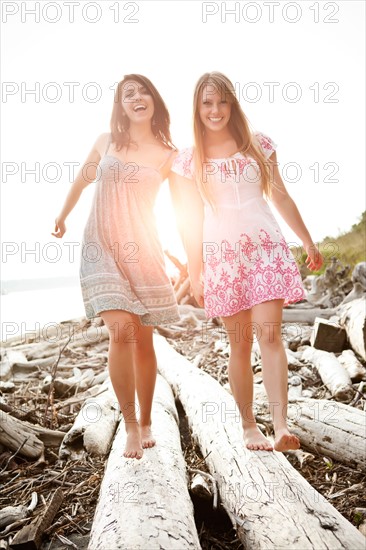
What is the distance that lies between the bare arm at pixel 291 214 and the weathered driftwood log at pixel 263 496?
4.19ft

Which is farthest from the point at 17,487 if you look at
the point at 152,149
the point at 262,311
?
the point at 152,149

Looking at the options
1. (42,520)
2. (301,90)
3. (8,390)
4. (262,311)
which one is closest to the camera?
(42,520)

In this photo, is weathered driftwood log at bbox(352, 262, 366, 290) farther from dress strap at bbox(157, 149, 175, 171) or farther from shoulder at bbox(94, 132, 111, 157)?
shoulder at bbox(94, 132, 111, 157)

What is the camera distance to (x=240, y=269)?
122 inches

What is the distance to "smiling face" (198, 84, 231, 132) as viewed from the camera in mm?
3199

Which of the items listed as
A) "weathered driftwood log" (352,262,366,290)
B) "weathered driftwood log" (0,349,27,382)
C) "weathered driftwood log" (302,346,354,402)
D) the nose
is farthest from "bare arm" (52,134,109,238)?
"weathered driftwood log" (352,262,366,290)

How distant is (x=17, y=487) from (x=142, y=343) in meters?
1.20

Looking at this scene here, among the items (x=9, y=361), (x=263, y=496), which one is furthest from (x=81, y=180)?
(x=9, y=361)

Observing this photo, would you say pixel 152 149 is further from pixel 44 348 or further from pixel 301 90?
pixel 44 348

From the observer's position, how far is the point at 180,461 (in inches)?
114

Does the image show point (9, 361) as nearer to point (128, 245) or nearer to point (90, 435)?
point (90, 435)

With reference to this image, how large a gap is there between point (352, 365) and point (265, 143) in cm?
281

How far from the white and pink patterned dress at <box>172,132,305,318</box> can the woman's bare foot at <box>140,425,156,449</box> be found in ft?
2.98

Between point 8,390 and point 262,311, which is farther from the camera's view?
point 8,390
